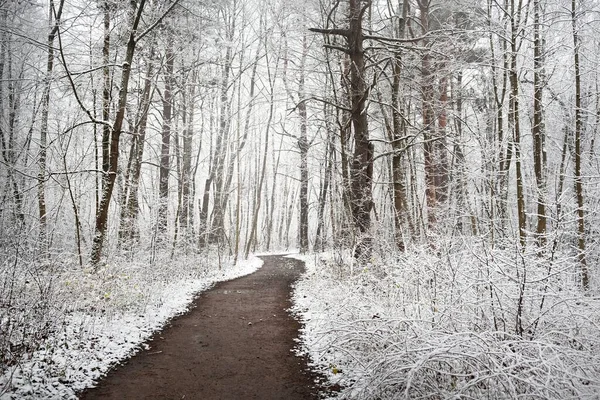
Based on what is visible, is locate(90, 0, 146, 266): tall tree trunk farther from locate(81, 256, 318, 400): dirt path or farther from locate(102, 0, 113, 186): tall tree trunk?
locate(81, 256, 318, 400): dirt path

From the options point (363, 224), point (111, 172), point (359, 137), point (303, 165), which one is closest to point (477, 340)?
point (363, 224)

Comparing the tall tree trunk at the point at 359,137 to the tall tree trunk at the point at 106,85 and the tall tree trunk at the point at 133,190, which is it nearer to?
the tall tree trunk at the point at 133,190

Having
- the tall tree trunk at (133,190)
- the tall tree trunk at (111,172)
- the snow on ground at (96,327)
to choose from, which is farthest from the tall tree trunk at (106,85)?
the snow on ground at (96,327)

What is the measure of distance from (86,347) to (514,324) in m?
5.35

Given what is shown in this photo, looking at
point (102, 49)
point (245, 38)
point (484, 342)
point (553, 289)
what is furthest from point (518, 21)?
point (245, 38)

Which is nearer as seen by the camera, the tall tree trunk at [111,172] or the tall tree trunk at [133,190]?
the tall tree trunk at [111,172]

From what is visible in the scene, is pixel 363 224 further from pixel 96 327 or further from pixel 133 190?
pixel 133 190

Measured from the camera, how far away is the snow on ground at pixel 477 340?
9.41 feet

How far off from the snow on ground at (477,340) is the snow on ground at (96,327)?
9.47 ft

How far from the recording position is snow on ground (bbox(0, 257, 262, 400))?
3871 millimetres

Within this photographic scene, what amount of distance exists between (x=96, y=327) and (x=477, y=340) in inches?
213

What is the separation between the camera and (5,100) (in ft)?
43.0

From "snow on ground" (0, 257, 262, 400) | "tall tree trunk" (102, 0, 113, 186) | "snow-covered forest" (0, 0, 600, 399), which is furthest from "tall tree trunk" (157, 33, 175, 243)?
"snow on ground" (0, 257, 262, 400)

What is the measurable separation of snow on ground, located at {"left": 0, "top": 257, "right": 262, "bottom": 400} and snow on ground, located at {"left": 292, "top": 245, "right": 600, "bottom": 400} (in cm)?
289
